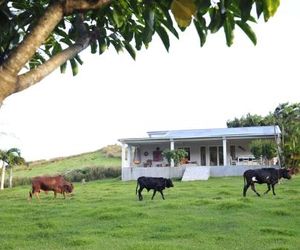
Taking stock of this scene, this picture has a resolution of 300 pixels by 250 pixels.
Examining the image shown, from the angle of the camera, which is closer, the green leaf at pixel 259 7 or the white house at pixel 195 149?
the green leaf at pixel 259 7

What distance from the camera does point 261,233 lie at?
9867 mm

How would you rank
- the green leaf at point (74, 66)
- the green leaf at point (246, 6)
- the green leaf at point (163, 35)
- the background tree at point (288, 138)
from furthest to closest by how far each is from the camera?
the background tree at point (288, 138), the green leaf at point (74, 66), the green leaf at point (163, 35), the green leaf at point (246, 6)

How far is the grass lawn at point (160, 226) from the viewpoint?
9148mm

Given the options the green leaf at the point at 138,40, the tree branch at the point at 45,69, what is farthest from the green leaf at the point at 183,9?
the green leaf at the point at 138,40

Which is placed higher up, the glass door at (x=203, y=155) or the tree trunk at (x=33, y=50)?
the glass door at (x=203, y=155)

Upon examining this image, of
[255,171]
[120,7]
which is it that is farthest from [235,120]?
[120,7]

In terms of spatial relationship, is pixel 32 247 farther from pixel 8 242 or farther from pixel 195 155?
pixel 195 155

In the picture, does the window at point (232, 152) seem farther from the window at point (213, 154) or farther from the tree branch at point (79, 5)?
the tree branch at point (79, 5)

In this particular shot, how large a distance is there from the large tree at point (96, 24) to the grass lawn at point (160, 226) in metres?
6.20

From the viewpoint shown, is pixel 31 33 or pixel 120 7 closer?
pixel 31 33

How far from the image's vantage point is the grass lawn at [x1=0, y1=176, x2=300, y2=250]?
9148mm

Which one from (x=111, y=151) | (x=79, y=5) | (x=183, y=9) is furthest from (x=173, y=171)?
(x=183, y=9)

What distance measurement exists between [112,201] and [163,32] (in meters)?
14.1

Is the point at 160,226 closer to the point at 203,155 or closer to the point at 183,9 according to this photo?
the point at 183,9
